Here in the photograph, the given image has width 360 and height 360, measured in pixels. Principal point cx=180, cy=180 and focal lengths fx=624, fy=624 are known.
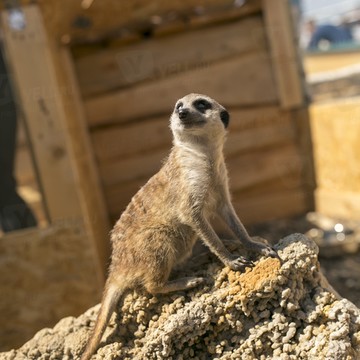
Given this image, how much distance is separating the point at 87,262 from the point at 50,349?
1.75 m

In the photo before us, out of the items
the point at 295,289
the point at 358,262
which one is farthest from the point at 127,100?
the point at 295,289

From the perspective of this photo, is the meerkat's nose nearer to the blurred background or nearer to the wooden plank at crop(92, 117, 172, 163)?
the blurred background

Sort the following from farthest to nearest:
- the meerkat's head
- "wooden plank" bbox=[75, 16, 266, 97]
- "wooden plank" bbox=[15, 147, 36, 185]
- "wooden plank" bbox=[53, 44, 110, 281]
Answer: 1. "wooden plank" bbox=[15, 147, 36, 185]
2. "wooden plank" bbox=[75, 16, 266, 97]
3. "wooden plank" bbox=[53, 44, 110, 281]
4. the meerkat's head

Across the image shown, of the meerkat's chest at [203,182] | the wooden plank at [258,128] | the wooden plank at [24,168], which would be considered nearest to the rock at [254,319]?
the meerkat's chest at [203,182]

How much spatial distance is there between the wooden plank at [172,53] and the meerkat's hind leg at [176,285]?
3635 mm

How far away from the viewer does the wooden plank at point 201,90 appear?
18.7ft

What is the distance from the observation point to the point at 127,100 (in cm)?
577

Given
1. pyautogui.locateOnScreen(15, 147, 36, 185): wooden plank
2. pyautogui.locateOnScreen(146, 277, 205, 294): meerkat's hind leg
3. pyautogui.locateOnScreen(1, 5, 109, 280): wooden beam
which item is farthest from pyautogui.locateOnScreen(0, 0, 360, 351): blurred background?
pyautogui.locateOnScreen(146, 277, 205, 294): meerkat's hind leg

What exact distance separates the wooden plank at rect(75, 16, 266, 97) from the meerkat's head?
3333mm

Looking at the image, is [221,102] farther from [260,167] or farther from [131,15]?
[131,15]

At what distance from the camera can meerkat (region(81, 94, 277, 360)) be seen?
7.63ft

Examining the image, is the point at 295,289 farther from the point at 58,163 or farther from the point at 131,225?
the point at 58,163

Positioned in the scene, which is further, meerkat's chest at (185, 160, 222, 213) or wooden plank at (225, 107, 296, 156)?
wooden plank at (225, 107, 296, 156)

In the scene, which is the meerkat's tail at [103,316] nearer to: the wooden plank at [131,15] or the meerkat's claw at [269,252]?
the meerkat's claw at [269,252]
